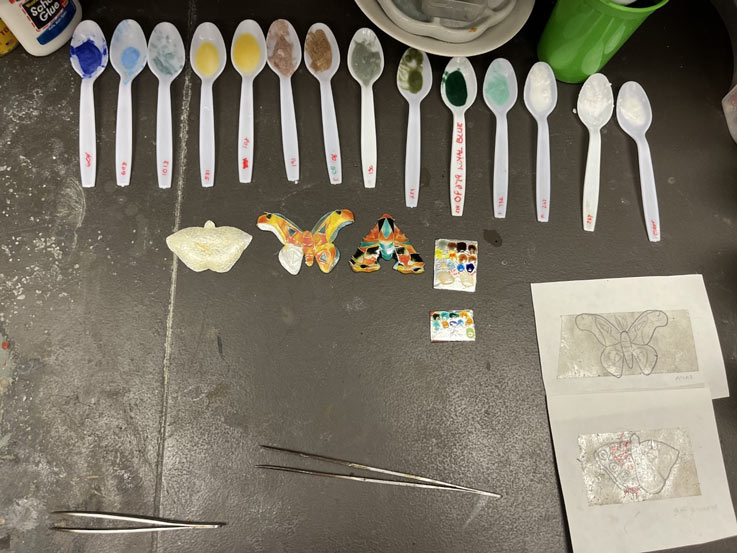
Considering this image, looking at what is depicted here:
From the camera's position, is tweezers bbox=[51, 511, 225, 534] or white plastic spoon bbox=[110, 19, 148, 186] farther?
white plastic spoon bbox=[110, 19, 148, 186]

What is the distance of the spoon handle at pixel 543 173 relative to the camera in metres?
0.85

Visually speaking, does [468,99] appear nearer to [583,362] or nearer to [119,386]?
[583,362]

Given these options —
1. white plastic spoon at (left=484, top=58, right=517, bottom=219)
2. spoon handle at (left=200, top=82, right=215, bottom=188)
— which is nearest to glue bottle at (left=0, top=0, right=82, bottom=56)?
spoon handle at (left=200, top=82, right=215, bottom=188)

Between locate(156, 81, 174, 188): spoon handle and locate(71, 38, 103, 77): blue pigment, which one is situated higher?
locate(71, 38, 103, 77): blue pigment

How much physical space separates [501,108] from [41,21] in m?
0.77

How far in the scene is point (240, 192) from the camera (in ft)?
2.73

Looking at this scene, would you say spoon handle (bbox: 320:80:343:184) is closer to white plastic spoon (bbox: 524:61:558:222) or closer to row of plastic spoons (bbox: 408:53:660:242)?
row of plastic spoons (bbox: 408:53:660:242)

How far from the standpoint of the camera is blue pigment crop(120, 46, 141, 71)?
0.87 metres

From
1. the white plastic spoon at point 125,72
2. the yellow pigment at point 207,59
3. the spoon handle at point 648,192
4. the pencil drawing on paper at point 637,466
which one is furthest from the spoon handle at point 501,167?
the white plastic spoon at point 125,72

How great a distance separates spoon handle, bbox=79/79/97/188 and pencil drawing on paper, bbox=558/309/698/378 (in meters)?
0.79

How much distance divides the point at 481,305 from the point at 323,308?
0.25 m

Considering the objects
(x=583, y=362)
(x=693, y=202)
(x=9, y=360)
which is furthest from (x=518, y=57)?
(x=9, y=360)

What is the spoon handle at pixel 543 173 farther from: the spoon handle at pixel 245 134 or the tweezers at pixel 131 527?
the tweezers at pixel 131 527

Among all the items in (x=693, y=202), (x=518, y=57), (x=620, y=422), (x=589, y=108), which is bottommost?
(x=620, y=422)
